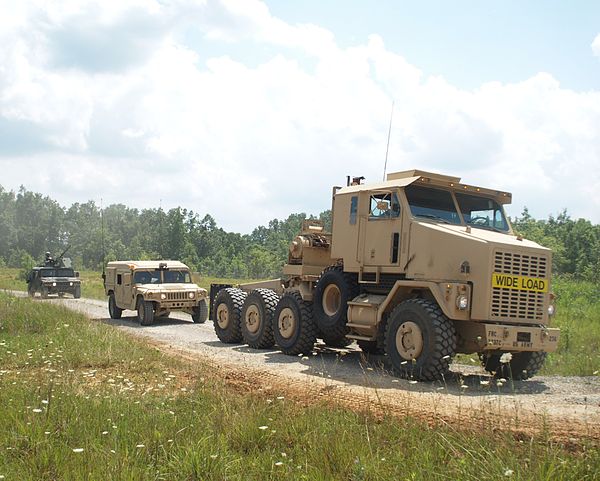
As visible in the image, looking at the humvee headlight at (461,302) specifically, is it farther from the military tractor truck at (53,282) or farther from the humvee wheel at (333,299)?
the military tractor truck at (53,282)

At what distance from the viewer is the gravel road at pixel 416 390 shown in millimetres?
6531

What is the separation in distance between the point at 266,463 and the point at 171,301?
14.1m

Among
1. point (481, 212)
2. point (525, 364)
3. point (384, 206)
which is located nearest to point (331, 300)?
point (384, 206)

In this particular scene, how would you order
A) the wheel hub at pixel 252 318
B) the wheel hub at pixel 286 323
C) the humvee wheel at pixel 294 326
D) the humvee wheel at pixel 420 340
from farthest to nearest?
the wheel hub at pixel 252 318
the wheel hub at pixel 286 323
the humvee wheel at pixel 294 326
the humvee wheel at pixel 420 340

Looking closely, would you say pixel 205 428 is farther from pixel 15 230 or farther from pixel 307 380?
pixel 15 230

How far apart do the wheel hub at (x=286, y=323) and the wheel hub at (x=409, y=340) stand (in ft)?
9.85

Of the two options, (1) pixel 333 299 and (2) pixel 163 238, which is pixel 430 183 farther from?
(2) pixel 163 238

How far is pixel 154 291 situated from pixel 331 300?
777 centimetres

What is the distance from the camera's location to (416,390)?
8.93 metres

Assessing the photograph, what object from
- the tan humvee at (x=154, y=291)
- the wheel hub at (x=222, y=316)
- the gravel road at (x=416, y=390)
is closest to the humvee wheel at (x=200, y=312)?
the tan humvee at (x=154, y=291)

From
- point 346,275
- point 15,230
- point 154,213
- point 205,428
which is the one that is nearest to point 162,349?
point 346,275

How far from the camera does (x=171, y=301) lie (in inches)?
748

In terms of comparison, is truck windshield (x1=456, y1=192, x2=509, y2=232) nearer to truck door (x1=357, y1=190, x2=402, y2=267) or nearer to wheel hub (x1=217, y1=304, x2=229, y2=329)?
truck door (x1=357, y1=190, x2=402, y2=267)

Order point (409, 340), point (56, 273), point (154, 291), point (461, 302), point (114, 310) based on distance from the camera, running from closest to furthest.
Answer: point (461, 302) → point (409, 340) → point (154, 291) → point (114, 310) → point (56, 273)
